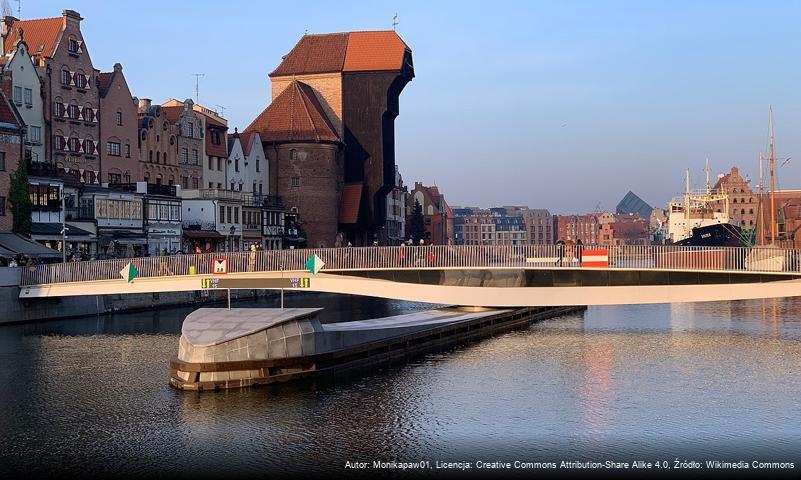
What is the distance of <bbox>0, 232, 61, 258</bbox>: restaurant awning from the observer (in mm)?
72375

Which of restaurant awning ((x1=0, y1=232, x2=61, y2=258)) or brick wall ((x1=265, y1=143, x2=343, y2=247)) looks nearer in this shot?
restaurant awning ((x1=0, y1=232, x2=61, y2=258))

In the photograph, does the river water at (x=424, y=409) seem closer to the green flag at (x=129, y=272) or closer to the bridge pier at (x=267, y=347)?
the bridge pier at (x=267, y=347)

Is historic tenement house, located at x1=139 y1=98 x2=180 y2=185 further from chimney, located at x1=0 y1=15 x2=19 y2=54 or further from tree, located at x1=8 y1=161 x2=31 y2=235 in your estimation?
tree, located at x1=8 y1=161 x2=31 y2=235

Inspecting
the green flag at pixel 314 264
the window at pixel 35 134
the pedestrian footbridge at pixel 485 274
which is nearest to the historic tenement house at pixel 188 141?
the window at pixel 35 134

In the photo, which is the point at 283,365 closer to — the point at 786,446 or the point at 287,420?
the point at 287,420

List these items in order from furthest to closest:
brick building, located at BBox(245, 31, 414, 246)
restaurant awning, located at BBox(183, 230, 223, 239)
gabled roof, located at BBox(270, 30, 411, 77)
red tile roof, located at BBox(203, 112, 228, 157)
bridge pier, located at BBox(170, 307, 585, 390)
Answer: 1. gabled roof, located at BBox(270, 30, 411, 77)
2. brick building, located at BBox(245, 31, 414, 246)
3. red tile roof, located at BBox(203, 112, 228, 157)
4. restaurant awning, located at BBox(183, 230, 223, 239)
5. bridge pier, located at BBox(170, 307, 585, 390)

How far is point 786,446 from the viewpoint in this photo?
32531 mm

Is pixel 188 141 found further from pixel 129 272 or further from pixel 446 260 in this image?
pixel 446 260

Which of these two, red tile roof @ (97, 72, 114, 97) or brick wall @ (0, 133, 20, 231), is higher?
red tile roof @ (97, 72, 114, 97)

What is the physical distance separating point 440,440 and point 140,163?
75.0 metres

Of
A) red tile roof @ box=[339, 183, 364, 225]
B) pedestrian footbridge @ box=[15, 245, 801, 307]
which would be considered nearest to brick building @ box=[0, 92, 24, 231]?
pedestrian footbridge @ box=[15, 245, 801, 307]

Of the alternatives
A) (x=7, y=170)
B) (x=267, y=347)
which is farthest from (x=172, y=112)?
(x=267, y=347)

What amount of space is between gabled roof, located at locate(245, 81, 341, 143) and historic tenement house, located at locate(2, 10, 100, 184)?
33.6m

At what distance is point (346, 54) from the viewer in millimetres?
131875
